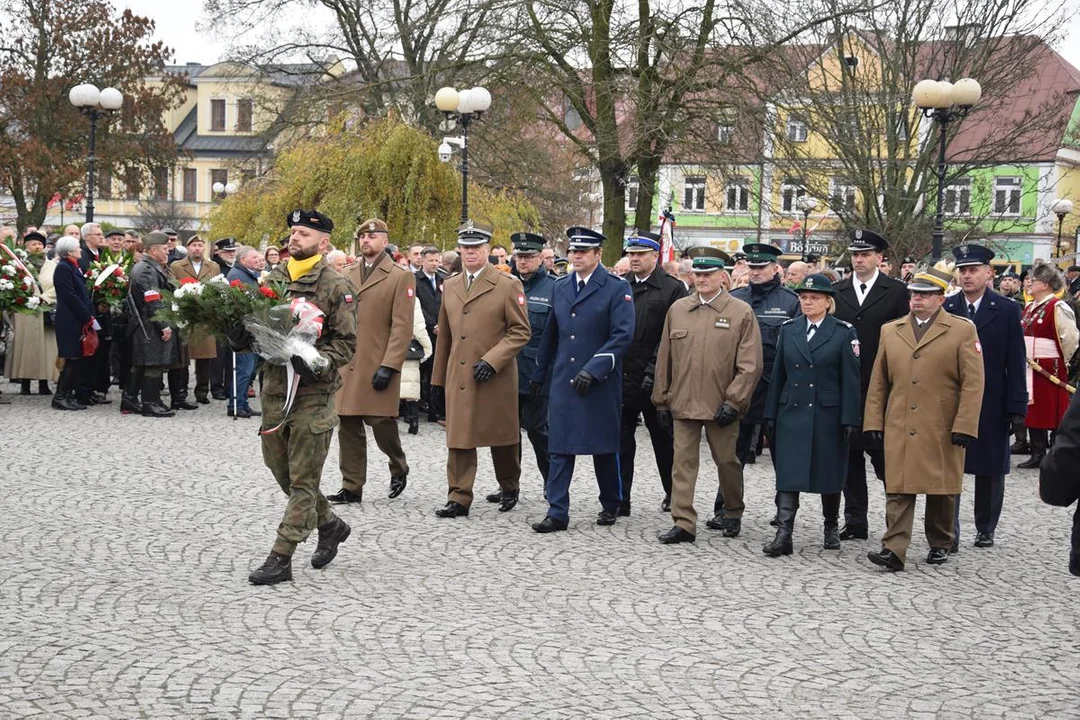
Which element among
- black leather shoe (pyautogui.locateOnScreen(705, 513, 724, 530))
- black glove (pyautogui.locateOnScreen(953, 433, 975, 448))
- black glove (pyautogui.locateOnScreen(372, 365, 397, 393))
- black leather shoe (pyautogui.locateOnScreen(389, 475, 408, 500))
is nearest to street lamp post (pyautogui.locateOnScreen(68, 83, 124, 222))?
black leather shoe (pyautogui.locateOnScreen(389, 475, 408, 500))

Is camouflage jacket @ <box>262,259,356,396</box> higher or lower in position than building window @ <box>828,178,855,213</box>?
lower

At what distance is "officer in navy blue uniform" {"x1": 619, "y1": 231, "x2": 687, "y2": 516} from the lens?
10.5 metres

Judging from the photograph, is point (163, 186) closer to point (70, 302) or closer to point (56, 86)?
point (56, 86)

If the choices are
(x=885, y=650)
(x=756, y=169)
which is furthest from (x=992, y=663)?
(x=756, y=169)

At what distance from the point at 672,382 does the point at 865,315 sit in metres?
1.43

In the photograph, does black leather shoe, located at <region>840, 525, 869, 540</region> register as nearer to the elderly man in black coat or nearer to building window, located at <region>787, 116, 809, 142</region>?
the elderly man in black coat

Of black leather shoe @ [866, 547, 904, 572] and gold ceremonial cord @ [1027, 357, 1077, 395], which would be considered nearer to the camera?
black leather shoe @ [866, 547, 904, 572]

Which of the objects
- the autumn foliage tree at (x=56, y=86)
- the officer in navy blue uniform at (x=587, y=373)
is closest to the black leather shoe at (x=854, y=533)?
the officer in navy blue uniform at (x=587, y=373)

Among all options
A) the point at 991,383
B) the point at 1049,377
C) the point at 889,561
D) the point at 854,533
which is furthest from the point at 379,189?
the point at 889,561

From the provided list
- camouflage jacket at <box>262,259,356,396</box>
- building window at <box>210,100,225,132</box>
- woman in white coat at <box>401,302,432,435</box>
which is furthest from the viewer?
building window at <box>210,100,225,132</box>

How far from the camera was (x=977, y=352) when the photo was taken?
872 cm

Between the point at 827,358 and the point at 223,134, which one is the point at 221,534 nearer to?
the point at 827,358

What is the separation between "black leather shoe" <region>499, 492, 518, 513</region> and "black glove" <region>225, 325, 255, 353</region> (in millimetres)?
3133

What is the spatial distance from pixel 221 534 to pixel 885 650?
4.38m
